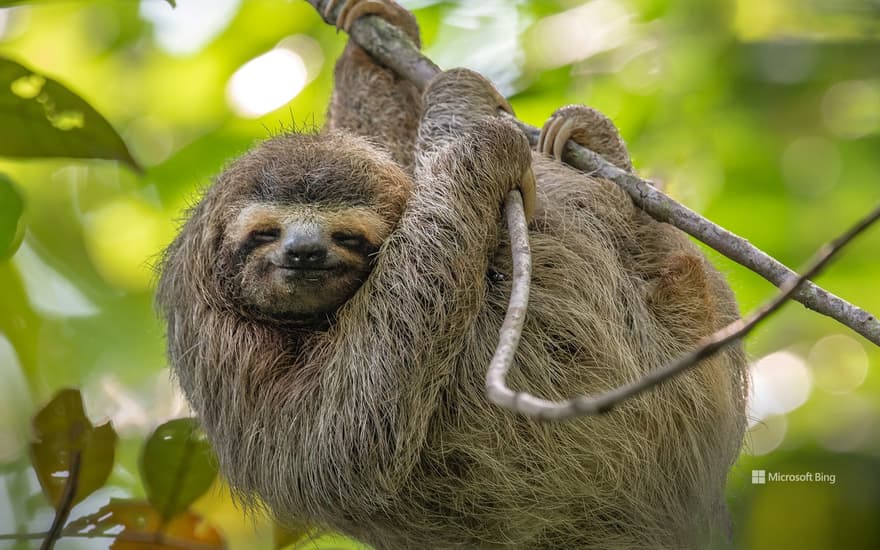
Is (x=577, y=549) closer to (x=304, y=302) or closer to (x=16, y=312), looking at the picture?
(x=304, y=302)

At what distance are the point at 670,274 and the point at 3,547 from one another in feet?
16.5

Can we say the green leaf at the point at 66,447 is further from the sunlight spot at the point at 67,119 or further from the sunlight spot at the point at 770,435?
the sunlight spot at the point at 770,435

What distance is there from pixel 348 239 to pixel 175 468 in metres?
2.03

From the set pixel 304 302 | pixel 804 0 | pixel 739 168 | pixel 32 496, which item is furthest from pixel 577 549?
pixel 804 0

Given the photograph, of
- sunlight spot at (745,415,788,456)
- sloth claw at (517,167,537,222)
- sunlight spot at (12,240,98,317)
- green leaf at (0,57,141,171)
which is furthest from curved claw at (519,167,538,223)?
sunlight spot at (12,240,98,317)

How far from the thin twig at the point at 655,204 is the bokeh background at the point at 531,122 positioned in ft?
5.24

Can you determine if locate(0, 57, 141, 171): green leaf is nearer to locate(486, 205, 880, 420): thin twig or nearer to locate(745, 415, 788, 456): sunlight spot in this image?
locate(486, 205, 880, 420): thin twig

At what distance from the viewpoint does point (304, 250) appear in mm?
6184

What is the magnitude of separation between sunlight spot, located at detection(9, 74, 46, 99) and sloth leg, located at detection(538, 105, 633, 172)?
11.5ft

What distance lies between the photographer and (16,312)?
8148 millimetres

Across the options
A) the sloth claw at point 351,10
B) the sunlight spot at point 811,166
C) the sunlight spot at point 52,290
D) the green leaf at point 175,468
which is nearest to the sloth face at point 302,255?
the green leaf at point 175,468

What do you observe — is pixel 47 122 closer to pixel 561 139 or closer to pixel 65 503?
pixel 65 503

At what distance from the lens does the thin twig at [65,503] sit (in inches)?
232

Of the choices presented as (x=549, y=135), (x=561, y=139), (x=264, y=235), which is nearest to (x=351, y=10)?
(x=549, y=135)
